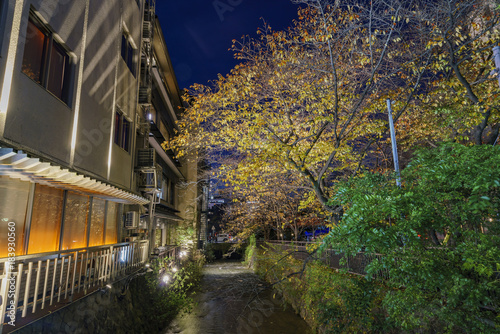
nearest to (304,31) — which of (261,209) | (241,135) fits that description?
(241,135)

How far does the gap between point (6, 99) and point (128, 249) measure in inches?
226

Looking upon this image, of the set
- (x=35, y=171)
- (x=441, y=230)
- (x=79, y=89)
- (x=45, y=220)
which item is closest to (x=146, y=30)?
(x=79, y=89)

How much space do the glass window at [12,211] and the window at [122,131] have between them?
6.07 m

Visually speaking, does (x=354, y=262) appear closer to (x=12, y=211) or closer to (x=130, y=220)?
(x=130, y=220)

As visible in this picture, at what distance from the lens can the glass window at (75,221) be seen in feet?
25.0

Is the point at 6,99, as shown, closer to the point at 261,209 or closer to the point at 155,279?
the point at 155,279

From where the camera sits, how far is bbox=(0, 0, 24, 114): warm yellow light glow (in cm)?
518

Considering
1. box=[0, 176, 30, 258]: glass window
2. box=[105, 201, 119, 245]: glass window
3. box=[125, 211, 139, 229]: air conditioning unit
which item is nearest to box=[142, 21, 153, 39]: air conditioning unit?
box=[105, 201, 119, 245]: glass window

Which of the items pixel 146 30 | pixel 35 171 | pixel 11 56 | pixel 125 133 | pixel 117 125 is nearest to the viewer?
pixel 35 171

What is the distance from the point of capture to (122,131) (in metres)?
12.4

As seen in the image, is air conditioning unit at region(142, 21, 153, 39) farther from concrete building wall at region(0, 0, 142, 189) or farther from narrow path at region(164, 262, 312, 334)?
narrow path at region(164, 262, 312, 334)

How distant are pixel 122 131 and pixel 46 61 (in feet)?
19.2

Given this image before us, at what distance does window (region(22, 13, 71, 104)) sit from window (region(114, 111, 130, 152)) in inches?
165

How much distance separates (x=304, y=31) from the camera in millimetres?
9367
